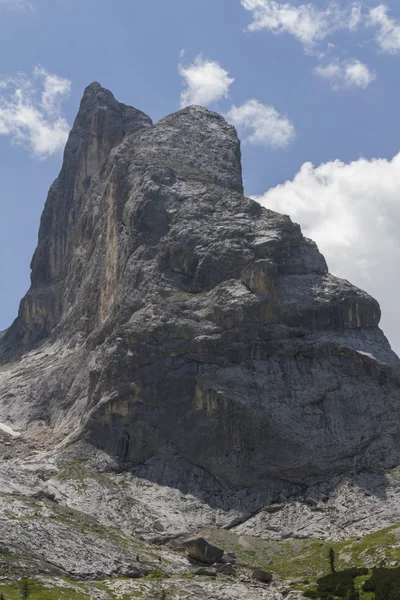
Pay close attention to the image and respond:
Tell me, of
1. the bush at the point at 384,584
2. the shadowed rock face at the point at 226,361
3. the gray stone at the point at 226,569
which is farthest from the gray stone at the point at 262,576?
the shadowed rock face at the point at 226,361

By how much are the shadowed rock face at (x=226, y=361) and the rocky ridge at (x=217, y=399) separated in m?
0.27

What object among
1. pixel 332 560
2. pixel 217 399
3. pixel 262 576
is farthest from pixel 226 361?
pixel 332 560

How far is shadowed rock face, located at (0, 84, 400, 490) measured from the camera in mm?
146875

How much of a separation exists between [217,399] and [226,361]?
8.67m

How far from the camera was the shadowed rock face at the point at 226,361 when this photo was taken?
482ft

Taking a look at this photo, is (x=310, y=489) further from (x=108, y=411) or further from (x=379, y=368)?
(x=108, y=411)

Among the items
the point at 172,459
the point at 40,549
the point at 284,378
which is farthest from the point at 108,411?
the point at 40,549

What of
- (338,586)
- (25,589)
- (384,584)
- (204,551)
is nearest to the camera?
(25,589)

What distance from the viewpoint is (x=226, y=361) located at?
157m

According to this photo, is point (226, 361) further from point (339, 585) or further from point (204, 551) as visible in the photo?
point (339, 585)

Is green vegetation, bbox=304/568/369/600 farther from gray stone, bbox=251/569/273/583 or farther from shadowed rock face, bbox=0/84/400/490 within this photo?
shadowed rock face, bbox=0/84/400/490

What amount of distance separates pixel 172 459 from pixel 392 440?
36979 mm

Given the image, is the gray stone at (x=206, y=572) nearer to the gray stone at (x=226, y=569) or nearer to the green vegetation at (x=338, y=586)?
the gray stone at (x=226, y=569)

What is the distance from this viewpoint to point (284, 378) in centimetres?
15575
